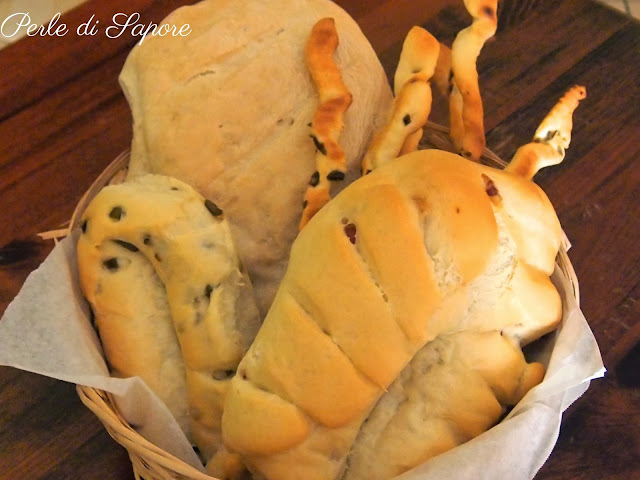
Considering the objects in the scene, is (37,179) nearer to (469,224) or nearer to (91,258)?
(91,258)

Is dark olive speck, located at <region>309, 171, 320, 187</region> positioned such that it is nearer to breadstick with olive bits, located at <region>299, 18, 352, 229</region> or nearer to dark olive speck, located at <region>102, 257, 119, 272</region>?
breadstick with olive bits, located at <region>299, 18, 352, 229</region>

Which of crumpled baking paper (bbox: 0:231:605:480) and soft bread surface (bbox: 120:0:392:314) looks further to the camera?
soft bread surface (bbox: 120:0:392:314)

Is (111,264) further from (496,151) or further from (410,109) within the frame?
(496,151)

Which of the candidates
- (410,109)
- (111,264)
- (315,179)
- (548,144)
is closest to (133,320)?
(111,264)

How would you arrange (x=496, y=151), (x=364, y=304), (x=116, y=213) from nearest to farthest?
1. (x=364, y=304)
2. (x=116, y=213)
3. (x=496, y=151)

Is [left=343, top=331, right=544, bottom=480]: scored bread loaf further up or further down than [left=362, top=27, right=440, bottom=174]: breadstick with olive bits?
further down

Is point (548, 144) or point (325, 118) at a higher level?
point (325, 118)

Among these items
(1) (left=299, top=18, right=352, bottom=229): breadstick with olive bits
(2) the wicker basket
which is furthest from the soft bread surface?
(2) the wicker basket
